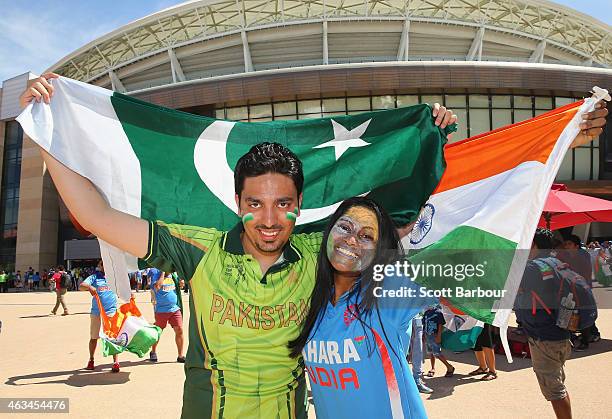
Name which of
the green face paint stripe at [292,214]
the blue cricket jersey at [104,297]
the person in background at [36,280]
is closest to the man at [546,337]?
the green face paint stripe at [292,214]

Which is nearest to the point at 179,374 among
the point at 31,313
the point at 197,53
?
the point at 31,313

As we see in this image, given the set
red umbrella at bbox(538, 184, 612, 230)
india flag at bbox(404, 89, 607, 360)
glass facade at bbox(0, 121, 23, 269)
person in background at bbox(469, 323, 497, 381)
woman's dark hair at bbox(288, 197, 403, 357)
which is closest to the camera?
woman's dark hair at bbox(288, 197, 403, 357)

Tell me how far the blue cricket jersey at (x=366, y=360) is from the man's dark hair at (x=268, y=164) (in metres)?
0.69

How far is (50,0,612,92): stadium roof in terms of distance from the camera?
38.4 meters

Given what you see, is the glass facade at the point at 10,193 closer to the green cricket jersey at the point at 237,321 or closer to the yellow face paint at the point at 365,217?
the green cricket jersey at the point at 237,321

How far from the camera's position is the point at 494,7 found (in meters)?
41.0

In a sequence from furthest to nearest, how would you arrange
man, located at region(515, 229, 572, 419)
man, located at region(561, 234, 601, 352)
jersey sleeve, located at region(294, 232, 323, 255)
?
1. man, located at region(561, 234, 601, 352)
2. man, located at region(515, 229, 572, 419)
3. jersey sleeve, located at region(294, 232, 323, 255)

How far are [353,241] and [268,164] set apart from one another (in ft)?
1.84

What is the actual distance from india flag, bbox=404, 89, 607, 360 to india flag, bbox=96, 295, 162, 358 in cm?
530

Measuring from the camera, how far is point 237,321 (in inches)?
86.4

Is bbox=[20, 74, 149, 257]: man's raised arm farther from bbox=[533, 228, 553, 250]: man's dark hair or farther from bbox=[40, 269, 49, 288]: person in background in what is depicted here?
bbox=[40, 269, 49, 288]: person in background

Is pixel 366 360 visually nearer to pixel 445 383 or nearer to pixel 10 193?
pixel 445 383

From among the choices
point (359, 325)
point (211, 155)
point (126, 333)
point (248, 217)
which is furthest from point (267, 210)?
point (126, 333)

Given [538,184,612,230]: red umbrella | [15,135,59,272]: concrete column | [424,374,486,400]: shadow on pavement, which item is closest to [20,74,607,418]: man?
[424,374,486,400]: shadow on pavement
